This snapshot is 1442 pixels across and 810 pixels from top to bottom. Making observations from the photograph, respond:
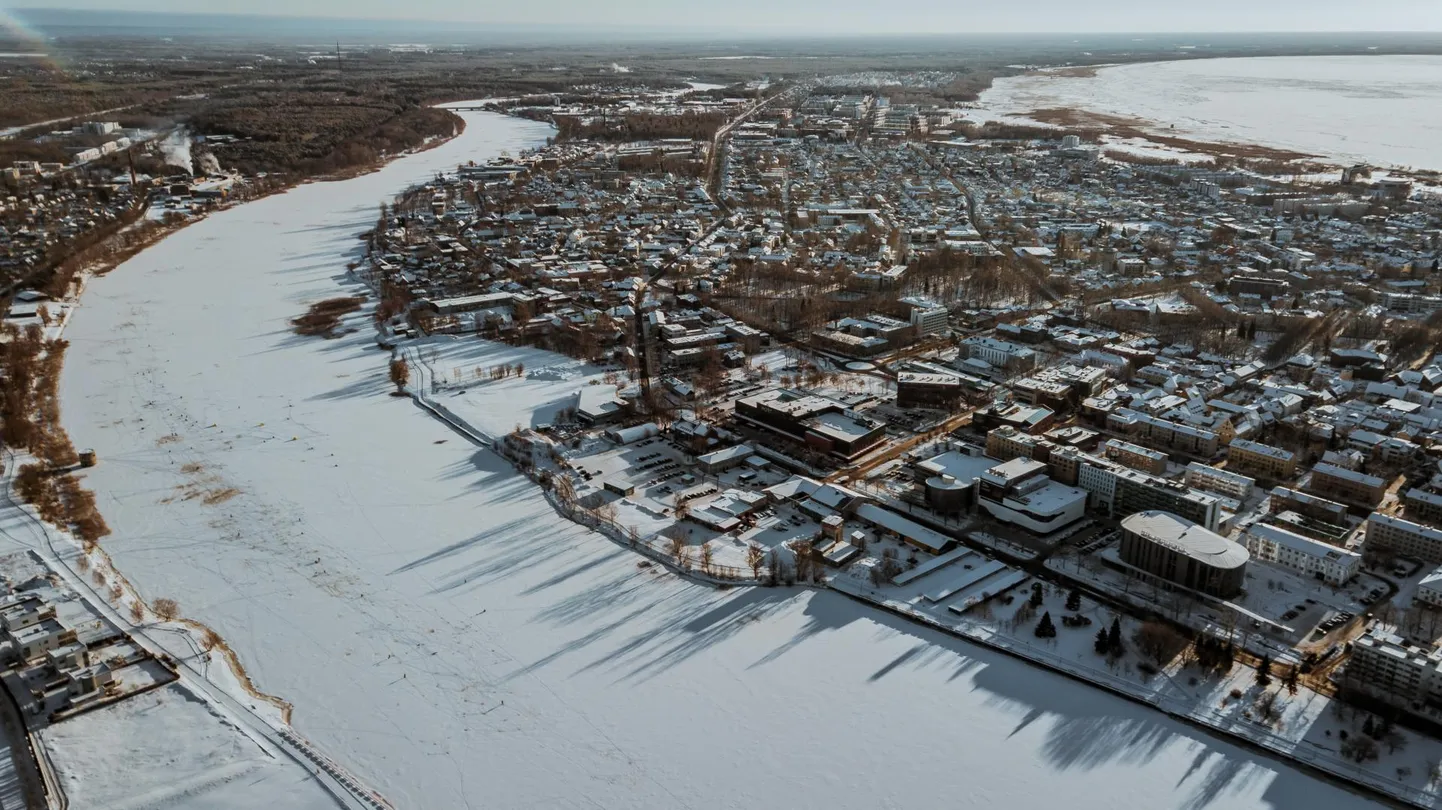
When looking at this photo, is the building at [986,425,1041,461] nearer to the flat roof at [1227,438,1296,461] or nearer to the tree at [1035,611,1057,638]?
the flat roof at [1227,438,1296,461]

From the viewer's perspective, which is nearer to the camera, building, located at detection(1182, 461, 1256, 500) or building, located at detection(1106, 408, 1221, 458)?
building, located at detection(1182, 461, 1256, 500)

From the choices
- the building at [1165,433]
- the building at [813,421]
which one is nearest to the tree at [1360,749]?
the building at [1165,433]

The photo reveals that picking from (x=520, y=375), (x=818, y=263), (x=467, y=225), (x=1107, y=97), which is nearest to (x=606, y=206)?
(x=467, y=225)

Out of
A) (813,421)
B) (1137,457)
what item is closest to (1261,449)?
(1137,457)

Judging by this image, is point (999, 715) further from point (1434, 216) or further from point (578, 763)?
point (1434, 216)

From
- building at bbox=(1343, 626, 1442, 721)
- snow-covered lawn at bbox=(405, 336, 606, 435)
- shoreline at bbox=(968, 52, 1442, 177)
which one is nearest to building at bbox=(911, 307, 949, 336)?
snow-covered lawn at bbox=(405, 336, 606, 435)
